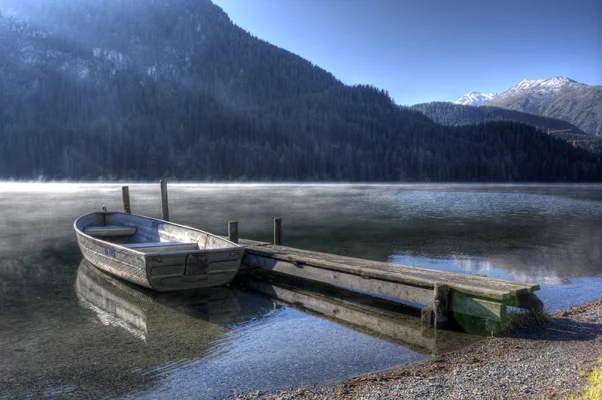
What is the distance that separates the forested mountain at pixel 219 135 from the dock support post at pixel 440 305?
11732cm

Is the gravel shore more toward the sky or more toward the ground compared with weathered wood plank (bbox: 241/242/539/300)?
more toward the ground

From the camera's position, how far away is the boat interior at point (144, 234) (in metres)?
15.4

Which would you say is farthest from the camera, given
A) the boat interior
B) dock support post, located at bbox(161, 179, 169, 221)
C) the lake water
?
dock support post, located at bbox(161, 179, 169, 221)

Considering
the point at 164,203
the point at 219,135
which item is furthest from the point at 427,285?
the point at 219,135

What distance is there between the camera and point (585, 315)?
32.5 ft

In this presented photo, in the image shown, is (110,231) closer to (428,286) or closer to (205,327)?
(205,327)

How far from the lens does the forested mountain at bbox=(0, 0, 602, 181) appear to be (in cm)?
13312

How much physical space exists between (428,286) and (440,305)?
20.2 inches

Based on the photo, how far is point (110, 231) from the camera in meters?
18.9

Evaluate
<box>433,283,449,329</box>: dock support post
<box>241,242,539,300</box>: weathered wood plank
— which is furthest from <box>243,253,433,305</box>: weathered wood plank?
<box>433,283,449,329</box>: dock support post

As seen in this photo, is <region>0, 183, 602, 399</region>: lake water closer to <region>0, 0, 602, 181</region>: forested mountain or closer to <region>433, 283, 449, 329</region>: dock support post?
<region>433, 283, 449, 329</region>: dock support post

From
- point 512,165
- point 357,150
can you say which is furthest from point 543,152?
point 357,150

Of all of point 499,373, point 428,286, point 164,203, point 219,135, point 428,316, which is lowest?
point 428,316

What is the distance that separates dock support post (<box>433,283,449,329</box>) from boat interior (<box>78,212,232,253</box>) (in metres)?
6.60
